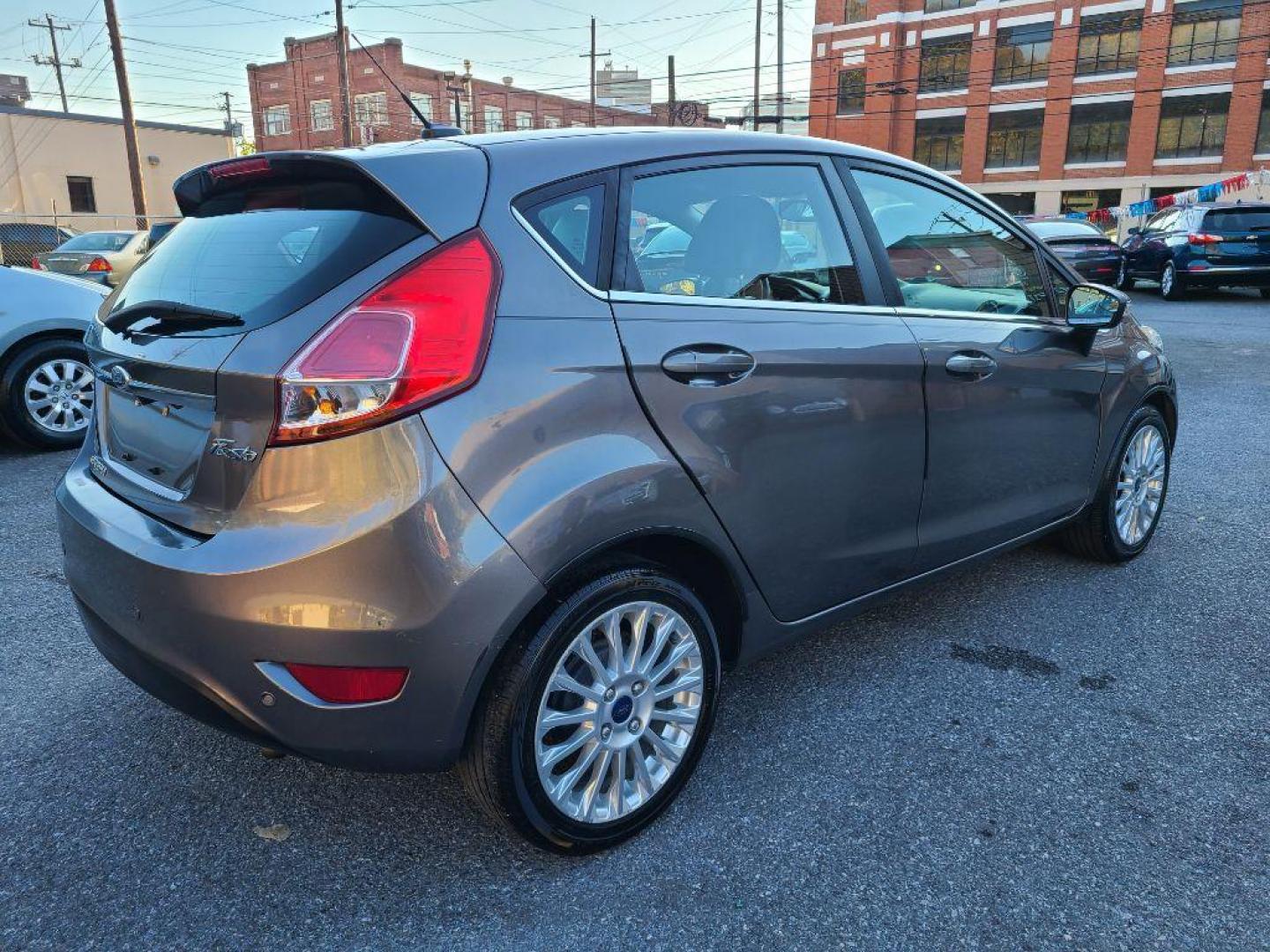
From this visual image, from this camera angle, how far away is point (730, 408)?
7.61 ft

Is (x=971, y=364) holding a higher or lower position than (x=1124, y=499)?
higher

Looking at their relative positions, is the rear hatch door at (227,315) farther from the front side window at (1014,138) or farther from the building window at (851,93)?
the building window at (851,93)

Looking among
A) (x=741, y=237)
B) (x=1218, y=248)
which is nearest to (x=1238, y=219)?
(x=1218, y=248)

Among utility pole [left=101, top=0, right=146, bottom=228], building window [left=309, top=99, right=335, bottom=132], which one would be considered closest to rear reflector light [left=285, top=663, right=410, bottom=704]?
utility pole [left=101, top=0, right=146, bottom=228]

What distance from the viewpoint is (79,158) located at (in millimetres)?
36750

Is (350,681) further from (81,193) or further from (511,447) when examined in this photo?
(81,193)

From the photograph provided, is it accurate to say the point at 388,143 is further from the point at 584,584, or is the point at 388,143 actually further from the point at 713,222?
the point at 584,584

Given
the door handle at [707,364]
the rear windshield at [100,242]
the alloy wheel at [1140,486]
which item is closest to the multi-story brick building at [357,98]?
the rear windshield at [100,242]

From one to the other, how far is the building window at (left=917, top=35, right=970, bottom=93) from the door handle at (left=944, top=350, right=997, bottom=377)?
1949 inches

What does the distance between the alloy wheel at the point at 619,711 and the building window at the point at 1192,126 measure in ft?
155

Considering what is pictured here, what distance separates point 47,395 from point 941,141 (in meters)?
48.7

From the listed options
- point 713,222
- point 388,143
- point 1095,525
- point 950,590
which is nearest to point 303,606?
point 388,143

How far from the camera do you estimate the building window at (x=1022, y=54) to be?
143 ft

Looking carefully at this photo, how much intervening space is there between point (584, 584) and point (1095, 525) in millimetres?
2779
